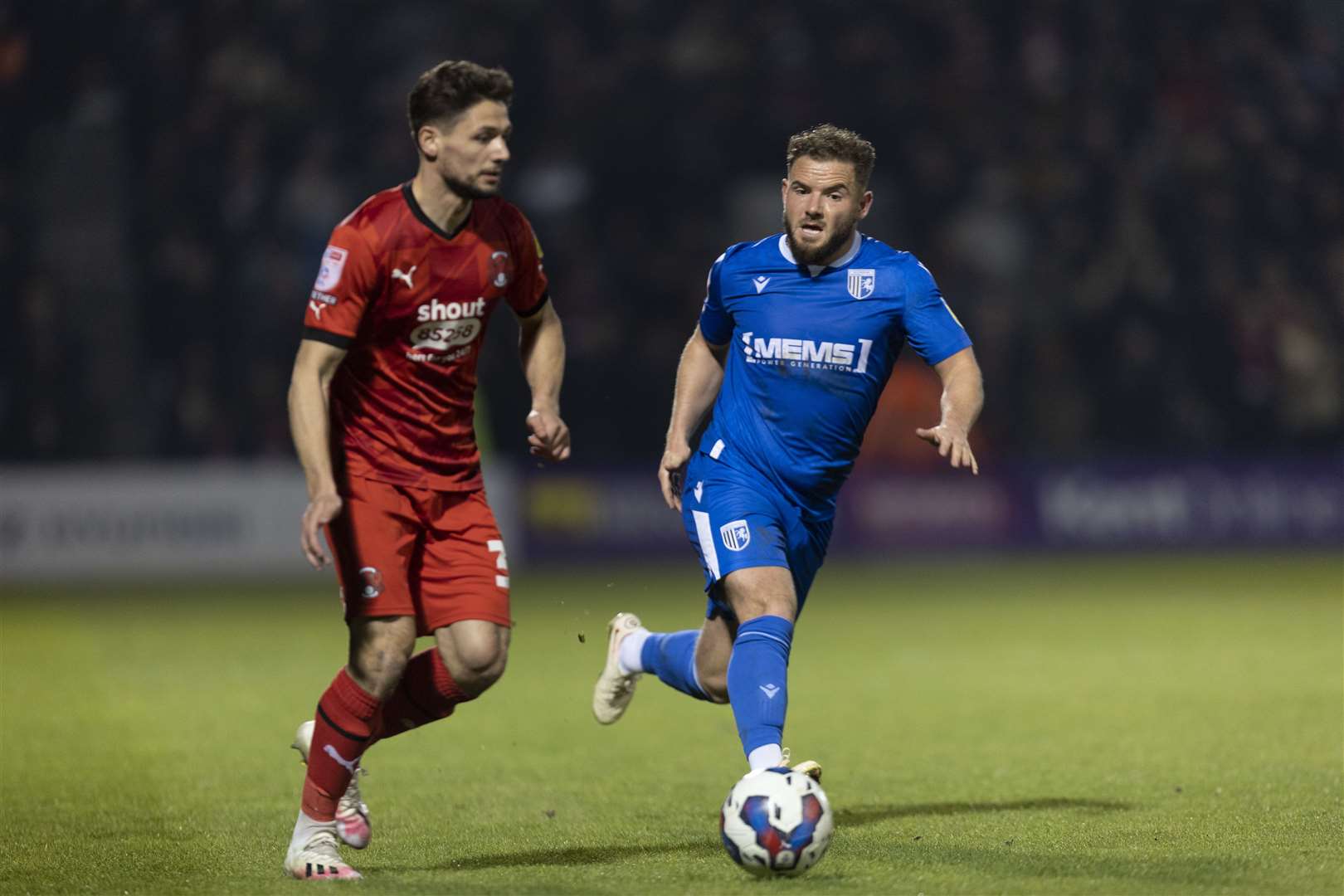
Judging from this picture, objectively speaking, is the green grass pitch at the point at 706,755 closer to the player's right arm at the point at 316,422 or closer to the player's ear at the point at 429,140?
the player's right arm at the point at 316,422

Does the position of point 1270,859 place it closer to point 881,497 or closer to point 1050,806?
point 1050,806

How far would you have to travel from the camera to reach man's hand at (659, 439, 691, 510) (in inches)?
242

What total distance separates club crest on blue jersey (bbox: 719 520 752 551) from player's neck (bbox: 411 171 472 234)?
4.17ft

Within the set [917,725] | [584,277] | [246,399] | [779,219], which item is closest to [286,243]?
[246,399]

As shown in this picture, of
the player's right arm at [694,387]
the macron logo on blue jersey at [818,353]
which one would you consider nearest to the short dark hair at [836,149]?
the macron logo on blue jersey at [818,353]

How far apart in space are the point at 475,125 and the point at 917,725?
424 centimetres

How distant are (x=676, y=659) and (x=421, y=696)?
3.69 ft

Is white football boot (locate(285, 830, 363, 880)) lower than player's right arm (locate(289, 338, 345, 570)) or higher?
lower

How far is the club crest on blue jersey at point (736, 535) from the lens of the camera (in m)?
5.83

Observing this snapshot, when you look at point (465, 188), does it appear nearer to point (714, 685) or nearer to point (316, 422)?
point (316, 422)

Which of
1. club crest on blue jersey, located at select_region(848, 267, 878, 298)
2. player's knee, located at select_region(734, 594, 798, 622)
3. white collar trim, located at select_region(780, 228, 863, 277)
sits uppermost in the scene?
white collar trim, located at select_region(780, 228, 863, 277)

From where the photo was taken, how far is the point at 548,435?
222 inches

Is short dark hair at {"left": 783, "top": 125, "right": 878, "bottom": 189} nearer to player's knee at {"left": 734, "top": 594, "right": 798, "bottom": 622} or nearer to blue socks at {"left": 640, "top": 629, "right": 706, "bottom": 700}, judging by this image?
player's knee at {"left": 734, "top": 594, "right": 798, "bottom": 622}

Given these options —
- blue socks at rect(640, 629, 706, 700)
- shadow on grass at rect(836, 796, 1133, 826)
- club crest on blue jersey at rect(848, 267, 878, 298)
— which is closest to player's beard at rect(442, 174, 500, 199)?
club crest on blue jersey at rect(848, 267, 878, 298)
